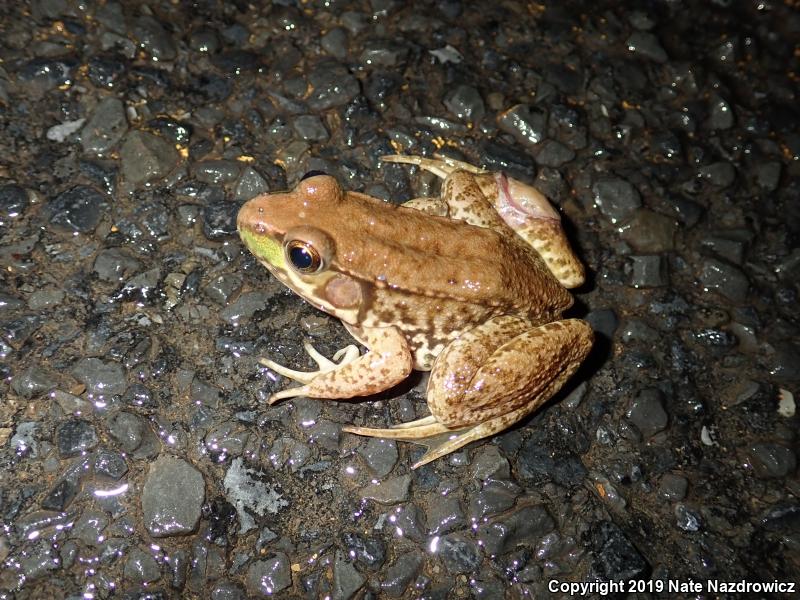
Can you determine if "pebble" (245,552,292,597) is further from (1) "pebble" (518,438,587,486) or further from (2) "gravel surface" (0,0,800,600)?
(1) "pebble" (518,438,587,486)

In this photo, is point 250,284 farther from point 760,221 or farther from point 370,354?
point 760,221

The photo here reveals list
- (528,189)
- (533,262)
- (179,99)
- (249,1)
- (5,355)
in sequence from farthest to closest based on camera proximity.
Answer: (249,1)
(179,99)
(528,189)
(533,262)
(5,355)

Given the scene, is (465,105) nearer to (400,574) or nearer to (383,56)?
(383,56)

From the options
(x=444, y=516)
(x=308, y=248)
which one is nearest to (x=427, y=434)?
(x=444, y=516)

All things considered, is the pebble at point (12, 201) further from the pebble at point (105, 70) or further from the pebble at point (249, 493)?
the pebble at point (249, 493)

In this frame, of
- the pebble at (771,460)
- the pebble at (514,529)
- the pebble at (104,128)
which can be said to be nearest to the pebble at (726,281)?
the pebble at (771,460)

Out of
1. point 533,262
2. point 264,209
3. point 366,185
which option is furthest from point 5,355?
point 533,262

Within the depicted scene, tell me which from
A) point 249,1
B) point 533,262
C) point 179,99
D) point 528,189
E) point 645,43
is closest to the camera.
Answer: point 533,262
